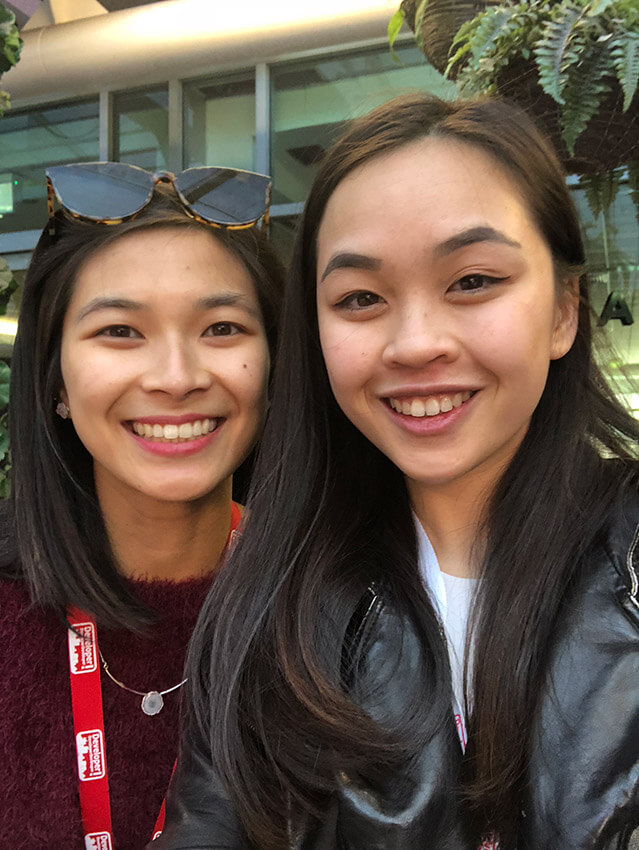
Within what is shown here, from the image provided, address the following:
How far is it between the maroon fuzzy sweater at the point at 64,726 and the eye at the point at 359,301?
821mm

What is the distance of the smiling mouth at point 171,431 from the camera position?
5.26 feet

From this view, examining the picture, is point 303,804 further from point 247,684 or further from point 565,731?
point 565,731

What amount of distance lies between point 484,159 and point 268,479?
2.17 feet

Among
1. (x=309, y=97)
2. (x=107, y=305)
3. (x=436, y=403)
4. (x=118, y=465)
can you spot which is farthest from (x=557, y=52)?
(x=309, y=97)

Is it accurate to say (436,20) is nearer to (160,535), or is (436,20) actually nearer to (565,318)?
(565,318)

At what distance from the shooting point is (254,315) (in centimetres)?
169

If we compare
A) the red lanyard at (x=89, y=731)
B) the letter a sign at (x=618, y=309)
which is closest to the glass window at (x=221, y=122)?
the letter a sign at (x=618, y=309)

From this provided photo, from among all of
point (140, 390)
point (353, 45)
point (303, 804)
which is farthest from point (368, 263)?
point (353, 45)

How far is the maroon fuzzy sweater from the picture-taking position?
4.94ft

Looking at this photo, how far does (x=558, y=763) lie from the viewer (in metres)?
1.08

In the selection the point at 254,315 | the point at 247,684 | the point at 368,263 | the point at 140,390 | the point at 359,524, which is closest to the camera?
the point at 368,263

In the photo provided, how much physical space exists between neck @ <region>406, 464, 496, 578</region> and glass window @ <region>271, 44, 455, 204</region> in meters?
2.99

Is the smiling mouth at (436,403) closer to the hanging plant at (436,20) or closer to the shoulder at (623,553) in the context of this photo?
the shoulder at (623,553)

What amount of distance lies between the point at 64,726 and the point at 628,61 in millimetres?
1657
